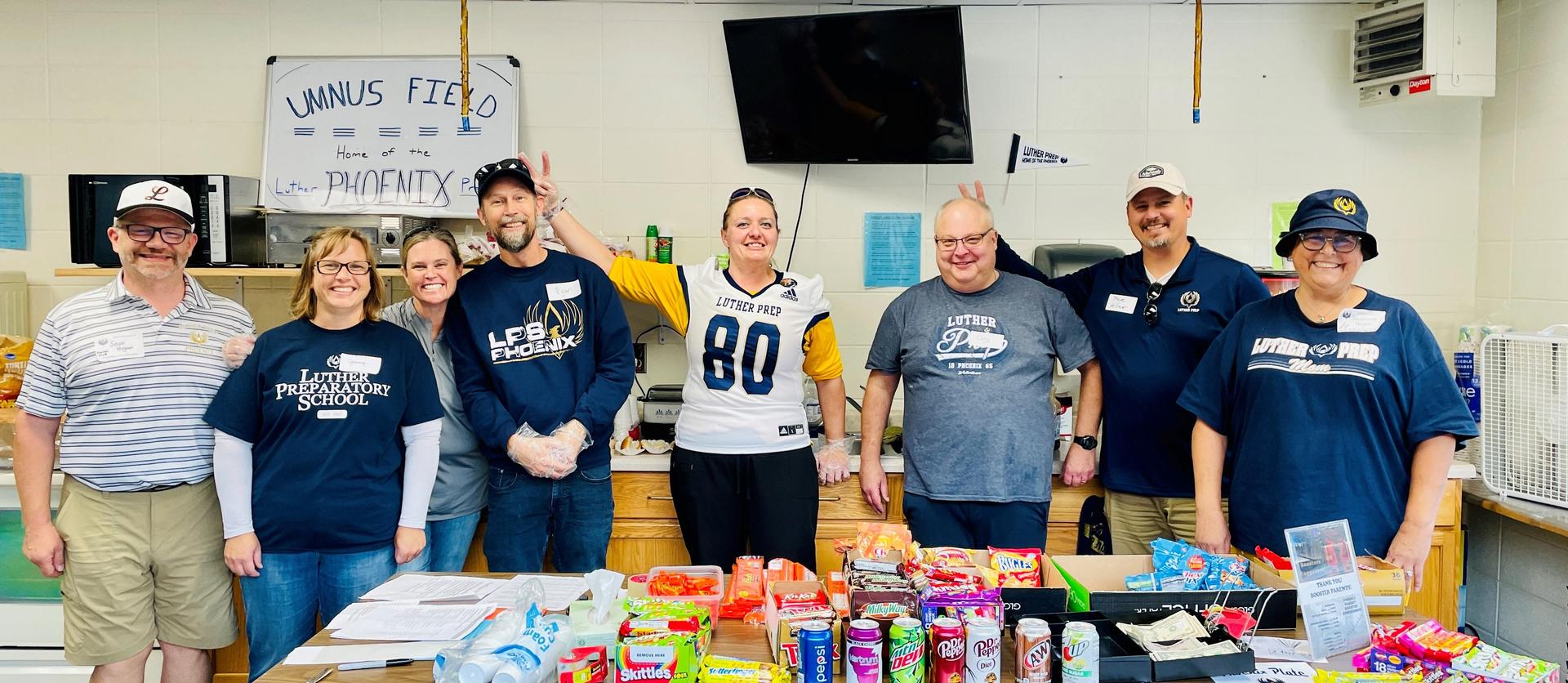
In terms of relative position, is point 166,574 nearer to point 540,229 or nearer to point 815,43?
point 540,229

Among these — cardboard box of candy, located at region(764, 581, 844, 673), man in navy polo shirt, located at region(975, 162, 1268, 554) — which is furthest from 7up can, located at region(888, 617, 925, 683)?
man in navy polo shirt, located at region(975, 162, 1268, 554)

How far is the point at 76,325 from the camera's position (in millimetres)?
2387

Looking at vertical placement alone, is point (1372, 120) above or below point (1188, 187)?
above

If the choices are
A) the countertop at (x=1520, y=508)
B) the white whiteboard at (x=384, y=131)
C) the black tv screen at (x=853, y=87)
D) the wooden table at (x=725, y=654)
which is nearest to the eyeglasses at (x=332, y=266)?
the wooden table at (x=725, y=654)

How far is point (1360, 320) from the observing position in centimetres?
226

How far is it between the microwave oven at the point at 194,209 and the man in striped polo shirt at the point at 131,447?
3.09 feet

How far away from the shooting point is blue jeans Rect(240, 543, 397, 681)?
231 centimetres

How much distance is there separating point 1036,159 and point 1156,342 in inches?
47.3

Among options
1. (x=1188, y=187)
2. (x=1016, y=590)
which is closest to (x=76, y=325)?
(x=1016, y=590)

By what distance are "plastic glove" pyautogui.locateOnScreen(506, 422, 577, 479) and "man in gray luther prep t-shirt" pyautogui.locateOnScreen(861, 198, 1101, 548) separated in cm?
97

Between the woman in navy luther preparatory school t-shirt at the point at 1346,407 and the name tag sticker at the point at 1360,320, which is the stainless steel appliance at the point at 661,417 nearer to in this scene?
the woman in navy luther preparatory school t-shirt at the point at 1346,407

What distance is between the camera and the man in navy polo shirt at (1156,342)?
278cm

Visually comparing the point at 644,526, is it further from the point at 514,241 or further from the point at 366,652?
the point at 366,652

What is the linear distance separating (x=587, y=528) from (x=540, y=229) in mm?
1155
